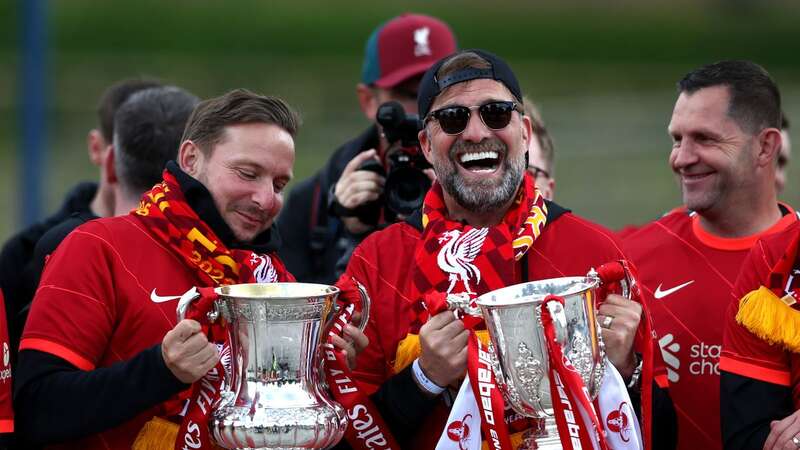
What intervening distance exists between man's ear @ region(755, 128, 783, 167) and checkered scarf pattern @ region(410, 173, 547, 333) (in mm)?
1033

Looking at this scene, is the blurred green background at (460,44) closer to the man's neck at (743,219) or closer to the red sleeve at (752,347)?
the man's neck at (743,219)

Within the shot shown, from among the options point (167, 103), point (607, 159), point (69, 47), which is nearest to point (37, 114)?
point (167, 103)

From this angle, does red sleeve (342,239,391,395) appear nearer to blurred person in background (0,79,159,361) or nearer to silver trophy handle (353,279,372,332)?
silver trophy handle (353,279,372,332)

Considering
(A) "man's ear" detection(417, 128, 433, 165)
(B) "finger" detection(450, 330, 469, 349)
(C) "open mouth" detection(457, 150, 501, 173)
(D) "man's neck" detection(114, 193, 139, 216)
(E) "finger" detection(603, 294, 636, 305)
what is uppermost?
(A) "man's ear" detection(417, 128, 433, 165)

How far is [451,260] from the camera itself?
3854mm

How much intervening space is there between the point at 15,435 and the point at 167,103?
1.71 m

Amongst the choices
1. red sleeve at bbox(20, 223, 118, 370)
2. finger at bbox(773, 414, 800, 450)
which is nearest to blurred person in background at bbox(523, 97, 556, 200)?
finger at bbox(773, 414, 800, 450)

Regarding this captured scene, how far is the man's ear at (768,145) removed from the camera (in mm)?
4698

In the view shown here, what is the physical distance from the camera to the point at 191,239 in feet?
12.8

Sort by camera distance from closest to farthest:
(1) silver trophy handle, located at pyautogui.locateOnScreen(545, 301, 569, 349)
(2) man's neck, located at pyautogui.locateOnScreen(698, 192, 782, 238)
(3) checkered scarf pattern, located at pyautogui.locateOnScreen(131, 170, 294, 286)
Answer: (1) silver trophy handle, located at pyautogui.locateOnScreen(545, 301, 569, 349), (3) checkered scarf pattern, located at pyautogui.locateOnScreen(131, 170, 294, 286), (2) man's neck, located at pyautogui.locateOnScreen(698, 192, 782, 238)

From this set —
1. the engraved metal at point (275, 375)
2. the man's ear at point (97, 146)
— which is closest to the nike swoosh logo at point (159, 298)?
the engraved metal at point (275, 375)

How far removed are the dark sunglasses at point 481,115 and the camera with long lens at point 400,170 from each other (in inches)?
30.1

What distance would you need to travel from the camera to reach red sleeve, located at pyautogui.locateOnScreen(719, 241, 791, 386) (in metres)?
3.84

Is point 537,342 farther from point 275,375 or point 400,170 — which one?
point 400,170
